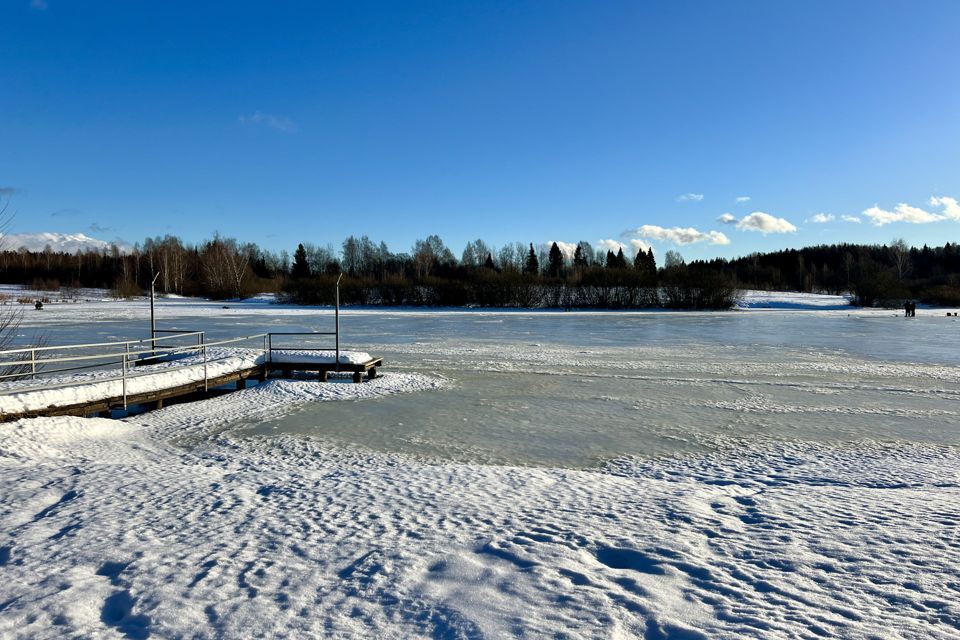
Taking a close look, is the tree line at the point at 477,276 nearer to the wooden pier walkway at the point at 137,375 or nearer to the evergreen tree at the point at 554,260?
the evergreen tree at the point at 554,260

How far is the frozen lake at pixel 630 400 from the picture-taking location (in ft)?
29.8

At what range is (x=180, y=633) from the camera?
3.28m

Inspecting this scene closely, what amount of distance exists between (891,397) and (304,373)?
1521cm

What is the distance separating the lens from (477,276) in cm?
6531

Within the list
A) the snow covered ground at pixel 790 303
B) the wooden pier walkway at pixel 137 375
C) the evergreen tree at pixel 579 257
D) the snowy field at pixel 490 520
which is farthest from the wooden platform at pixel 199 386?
the evergreen tree at pixel 579 257

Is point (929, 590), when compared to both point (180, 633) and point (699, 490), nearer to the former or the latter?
point (699, 490)

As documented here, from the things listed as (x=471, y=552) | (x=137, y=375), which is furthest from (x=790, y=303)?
(x=471, y=552)

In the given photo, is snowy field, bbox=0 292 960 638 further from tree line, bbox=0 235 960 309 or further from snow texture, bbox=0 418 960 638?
tree line, bbox=0 235 960 309

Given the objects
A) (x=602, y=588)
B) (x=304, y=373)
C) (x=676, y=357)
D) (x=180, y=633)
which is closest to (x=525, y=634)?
(x=602, y=588)

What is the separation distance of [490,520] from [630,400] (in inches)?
312

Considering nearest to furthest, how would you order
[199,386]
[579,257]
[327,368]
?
1. [199,386]
2. [327,368]
3. [579,257]

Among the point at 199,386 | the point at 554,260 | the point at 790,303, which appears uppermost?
the point at 554,260

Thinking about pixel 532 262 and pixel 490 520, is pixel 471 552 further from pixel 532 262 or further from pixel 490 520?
pixel 532 262

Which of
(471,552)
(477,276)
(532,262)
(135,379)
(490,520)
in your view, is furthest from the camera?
(532,262)
